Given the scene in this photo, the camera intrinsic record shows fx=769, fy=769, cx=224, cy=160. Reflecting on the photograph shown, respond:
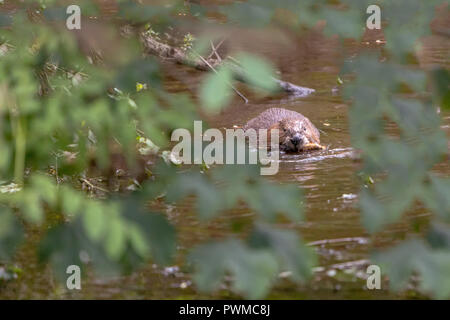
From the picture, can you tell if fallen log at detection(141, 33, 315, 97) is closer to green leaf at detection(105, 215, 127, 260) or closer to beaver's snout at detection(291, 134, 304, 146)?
green leaf at detection(105, 215, 127, 260)

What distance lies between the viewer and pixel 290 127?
8.27 metres

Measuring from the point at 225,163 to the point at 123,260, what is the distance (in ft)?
0.94

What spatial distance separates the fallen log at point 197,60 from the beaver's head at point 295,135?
17.8 inches

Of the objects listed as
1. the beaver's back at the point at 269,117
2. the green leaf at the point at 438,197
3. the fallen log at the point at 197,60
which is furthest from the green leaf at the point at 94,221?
the beaver's back at the point at 269,117

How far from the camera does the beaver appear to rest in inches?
314

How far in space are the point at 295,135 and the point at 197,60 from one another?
19.3ft

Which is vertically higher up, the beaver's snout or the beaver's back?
the beaver's back

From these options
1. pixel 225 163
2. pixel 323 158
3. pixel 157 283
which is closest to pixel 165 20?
pixel 225 163

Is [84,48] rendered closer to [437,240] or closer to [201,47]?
[201,47]

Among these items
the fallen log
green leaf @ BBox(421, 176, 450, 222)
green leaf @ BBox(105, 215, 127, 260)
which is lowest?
green leaf @ BBox(105, 215, 127, 260)

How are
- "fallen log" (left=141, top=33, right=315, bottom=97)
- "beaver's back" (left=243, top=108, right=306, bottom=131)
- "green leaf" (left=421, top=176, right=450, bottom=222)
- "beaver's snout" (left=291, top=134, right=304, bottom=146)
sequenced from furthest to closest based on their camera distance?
"beaver's back" (left=243, top=108, right=306, bottom=131), "beaver's snout" (left=291, top=134, right=304, bottom=146), "green leaf" (left=421, top=176, right=450, bottom=222), "fallen log" (left=141, top=33, right=315, bottom=97)

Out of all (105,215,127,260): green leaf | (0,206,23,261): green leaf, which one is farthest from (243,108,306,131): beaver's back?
(105,215,127,260): green leaf

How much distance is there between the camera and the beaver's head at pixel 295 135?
795 centimetres

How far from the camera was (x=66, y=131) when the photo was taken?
1.74 meters
